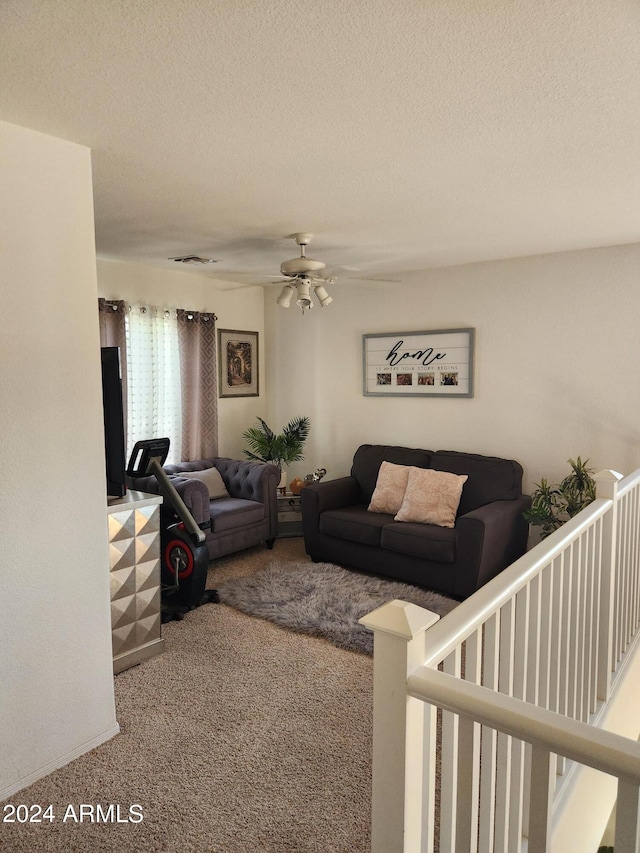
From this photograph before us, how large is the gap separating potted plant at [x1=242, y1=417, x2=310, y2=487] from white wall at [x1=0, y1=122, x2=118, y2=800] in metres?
3.27

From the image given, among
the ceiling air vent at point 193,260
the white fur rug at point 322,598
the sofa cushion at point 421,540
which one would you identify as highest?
the ceiling air vent at point 193,260

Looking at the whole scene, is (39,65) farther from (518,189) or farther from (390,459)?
(390,459)

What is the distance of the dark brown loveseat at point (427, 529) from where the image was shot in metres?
4.09

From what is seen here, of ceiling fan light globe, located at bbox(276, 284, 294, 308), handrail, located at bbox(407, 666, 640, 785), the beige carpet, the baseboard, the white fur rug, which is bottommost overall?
the beige carpet

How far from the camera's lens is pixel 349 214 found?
3.38 m

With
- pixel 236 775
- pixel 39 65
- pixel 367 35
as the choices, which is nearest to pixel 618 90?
pixel 367 35

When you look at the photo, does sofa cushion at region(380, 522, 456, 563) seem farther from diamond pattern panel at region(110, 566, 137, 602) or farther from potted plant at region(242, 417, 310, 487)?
diamond pattern panel at region(110, 566, 137, 602)

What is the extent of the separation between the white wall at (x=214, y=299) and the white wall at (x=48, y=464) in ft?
8.37

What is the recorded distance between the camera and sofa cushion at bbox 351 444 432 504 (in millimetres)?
5059

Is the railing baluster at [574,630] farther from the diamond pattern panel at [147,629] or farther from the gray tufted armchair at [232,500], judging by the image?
the gray tufted armchair at [232,500]

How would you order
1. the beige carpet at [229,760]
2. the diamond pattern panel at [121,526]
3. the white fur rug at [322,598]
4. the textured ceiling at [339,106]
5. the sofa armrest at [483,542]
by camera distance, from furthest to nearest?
the sofa armrest at [483,542] < the white fur rug at [322,598] < the diamond pattern panel at [121,526] < the beige carpet at [229,760] < the textured ceiling at [339,106]

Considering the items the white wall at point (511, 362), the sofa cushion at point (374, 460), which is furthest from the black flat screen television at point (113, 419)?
the white wall at point (511, 362)

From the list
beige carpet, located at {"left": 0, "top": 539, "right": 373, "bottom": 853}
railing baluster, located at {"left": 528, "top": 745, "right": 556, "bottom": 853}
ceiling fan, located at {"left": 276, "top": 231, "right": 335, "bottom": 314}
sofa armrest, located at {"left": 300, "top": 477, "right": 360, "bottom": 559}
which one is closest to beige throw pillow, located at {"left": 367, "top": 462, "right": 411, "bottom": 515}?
sofa armrest, located at {"left": 300, "top": 477, "right": 360, "bottom": 559}

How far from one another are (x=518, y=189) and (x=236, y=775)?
2966 mm
